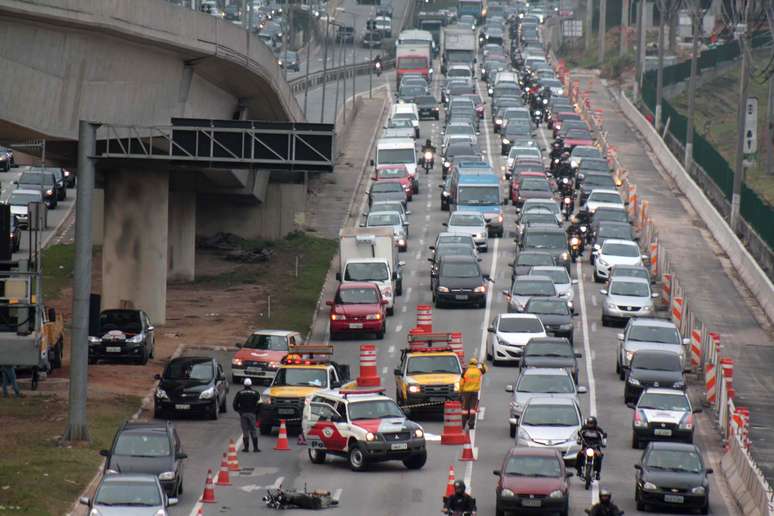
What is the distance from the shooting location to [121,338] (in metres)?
48.7

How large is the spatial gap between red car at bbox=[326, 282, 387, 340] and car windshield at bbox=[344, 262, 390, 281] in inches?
108

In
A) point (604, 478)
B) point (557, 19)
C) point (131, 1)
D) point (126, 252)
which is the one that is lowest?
point (604, 478)

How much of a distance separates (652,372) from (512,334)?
6054mm

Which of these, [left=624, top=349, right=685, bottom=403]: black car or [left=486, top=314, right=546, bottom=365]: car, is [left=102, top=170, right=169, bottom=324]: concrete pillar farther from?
[left=624, top=349, right=685, bottom=403]: black car

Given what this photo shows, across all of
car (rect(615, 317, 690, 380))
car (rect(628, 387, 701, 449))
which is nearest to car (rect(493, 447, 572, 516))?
car (rect(628, 387, 701, 449))

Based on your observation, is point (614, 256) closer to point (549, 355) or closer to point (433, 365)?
point (549, 355)

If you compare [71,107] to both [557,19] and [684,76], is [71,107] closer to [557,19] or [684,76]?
[684,76]

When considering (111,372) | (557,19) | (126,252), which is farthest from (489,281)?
(557,19)

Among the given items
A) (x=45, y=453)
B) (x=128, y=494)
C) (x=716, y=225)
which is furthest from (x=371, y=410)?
(x=716, y=225)

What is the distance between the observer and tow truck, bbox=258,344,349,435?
3981 cm

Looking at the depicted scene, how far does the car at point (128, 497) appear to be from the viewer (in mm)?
27906

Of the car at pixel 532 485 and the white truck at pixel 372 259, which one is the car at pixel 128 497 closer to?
the car at pixel 532 485

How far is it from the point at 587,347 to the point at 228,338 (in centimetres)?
1017

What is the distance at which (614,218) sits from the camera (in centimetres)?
6869
